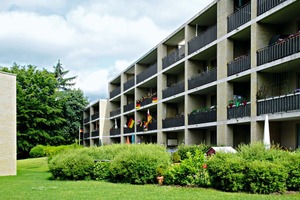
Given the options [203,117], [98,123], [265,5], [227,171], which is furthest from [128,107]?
[227,171]

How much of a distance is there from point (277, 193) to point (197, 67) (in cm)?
2014

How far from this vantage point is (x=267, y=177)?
532 inches

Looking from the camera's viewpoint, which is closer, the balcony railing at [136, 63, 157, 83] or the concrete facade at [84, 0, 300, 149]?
the concrete facade at [84, 0, 300, 149]

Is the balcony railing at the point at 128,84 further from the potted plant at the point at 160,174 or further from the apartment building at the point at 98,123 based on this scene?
the potted plant at the point at 160,174

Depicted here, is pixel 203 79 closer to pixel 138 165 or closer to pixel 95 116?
pixel 138 165

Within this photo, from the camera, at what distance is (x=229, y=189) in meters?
14.4

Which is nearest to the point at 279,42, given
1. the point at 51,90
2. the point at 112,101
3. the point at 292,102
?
the point at 292,102

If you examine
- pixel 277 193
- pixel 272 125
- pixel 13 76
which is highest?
pixel 13 76

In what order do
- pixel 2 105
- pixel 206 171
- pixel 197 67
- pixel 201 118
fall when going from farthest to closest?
pixel 197 67, pixel 201 118, pixel 2 105, pixel 206 171

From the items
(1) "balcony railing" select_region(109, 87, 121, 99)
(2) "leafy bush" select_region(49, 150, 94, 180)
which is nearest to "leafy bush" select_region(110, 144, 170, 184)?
(2) "leafy bush" select_region(49, 150, 94, 180)

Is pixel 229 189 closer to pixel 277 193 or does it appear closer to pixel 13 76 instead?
pixel 277 193

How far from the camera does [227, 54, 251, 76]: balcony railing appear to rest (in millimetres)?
24156

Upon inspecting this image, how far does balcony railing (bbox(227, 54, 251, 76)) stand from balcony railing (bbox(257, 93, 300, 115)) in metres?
2.53

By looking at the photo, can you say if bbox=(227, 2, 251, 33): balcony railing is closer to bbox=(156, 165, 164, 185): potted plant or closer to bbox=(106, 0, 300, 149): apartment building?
bbox=(106, 0, 300, 149): apartment building
